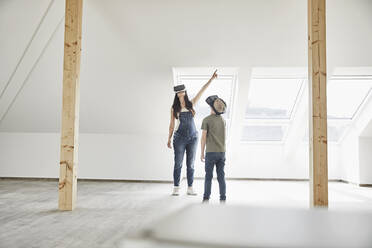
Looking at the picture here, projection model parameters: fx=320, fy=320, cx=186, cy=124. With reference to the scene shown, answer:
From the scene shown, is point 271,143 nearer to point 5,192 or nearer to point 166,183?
point 166,183

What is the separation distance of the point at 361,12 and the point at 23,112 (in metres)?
4.74

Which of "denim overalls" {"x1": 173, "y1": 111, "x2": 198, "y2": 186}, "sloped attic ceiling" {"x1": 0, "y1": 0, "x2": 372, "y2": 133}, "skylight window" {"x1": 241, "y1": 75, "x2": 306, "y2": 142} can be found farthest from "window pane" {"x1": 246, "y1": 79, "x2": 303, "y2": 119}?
"denim overalls" {"x1": 173, "y1": 111, "x2": 198, "y2": 186}

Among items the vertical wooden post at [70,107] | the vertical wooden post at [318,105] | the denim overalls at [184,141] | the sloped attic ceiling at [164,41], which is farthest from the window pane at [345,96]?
the vertical wooden post at [70,107]

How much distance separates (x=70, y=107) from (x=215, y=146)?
137 cm

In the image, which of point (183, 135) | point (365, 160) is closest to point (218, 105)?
point (183, 135)

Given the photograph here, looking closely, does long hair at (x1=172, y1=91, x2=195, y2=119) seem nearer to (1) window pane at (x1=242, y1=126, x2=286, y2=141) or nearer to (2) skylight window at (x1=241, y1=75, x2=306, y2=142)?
(2) skylight window at (x1=241, y1=75, x2=306, y2=142)

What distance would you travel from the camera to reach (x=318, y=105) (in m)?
2.69

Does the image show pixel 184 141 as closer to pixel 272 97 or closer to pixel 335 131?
pixel 272 97

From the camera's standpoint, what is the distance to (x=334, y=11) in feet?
11.2

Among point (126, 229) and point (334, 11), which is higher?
point (334, 11)

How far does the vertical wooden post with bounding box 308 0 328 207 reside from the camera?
2662 millimetres

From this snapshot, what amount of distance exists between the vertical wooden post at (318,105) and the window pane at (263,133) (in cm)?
261

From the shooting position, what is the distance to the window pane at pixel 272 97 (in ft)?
15.2

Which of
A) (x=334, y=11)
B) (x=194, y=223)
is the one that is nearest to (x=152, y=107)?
(x=334, y=11)
